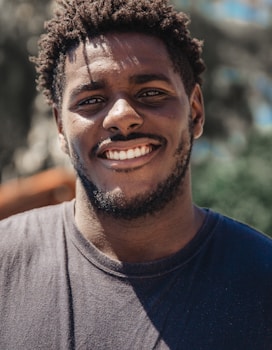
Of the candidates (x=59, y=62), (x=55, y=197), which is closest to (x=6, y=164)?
(x=55, y=197)

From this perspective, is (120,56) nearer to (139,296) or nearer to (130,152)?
(130,152)

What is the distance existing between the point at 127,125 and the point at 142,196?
0.23 m

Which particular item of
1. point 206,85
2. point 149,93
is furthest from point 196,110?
point 206,85

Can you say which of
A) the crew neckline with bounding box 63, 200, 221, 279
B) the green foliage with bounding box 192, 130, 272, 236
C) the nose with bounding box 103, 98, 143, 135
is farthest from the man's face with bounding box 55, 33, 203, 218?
the green foliage with bounding box 192, 130, 272, 236

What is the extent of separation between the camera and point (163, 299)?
231cm

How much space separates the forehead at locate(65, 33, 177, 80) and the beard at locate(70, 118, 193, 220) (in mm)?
264

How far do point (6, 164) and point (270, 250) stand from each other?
5850 mm

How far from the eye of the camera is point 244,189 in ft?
16.1

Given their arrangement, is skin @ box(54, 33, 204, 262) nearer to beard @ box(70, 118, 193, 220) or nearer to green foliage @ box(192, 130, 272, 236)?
beard @ box(70, 118, 193, 220)

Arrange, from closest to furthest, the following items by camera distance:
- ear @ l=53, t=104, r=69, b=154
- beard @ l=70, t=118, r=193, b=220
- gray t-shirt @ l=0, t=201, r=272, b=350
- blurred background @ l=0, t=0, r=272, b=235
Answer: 1. gray t-shirt @ l=0, t=201, r=272, b=350
2. beard @ l=70, t=118, r=193, b=220
3. ear @ l=53, t=104, r=69, b=154
4. blurred background @ l=0, t=0, r=272, b=235

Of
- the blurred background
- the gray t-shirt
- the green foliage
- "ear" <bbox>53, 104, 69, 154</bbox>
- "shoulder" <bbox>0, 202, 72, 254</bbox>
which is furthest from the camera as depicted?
the blurred background

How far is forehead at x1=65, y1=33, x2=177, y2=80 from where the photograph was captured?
93.4 inches

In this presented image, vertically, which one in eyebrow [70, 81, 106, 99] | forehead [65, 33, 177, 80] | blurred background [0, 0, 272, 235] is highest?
forehead [65, 33, 177, 80]

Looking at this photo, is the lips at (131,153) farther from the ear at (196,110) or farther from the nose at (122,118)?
the ear at (196,110)
